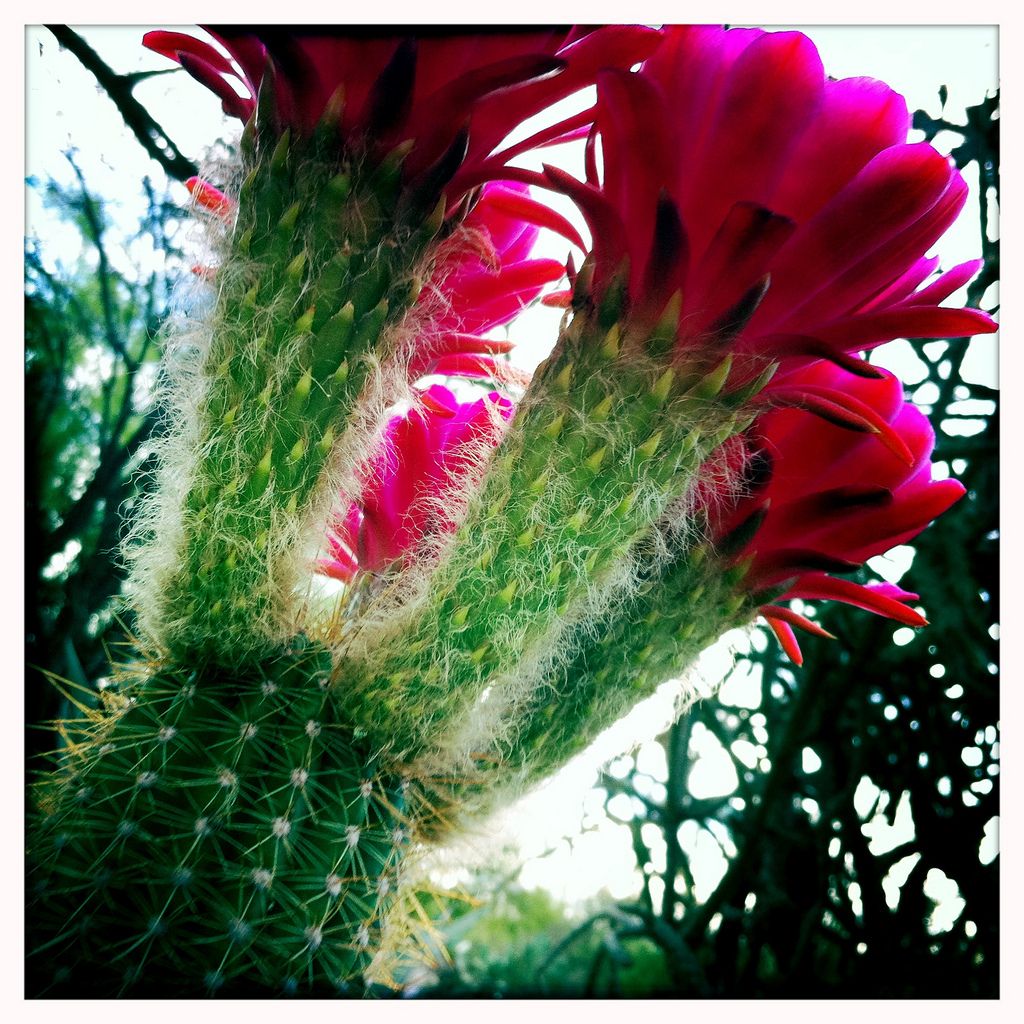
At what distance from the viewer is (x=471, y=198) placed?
0.41 m

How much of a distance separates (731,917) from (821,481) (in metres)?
0.40

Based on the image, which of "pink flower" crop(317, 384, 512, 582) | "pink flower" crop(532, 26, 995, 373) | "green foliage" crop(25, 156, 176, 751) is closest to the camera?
"pink flower" crop(532, 26, 995, 373)

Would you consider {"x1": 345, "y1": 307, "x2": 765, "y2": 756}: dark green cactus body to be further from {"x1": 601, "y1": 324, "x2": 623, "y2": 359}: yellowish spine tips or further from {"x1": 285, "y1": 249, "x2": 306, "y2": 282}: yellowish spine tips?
{"x1": 285, "y1": 249, "x2": 306, "y2": 282}: yellowish spine tips

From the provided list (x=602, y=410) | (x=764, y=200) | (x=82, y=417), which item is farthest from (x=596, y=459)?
(x=82, y=417)

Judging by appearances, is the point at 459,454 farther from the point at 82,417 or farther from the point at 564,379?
the point at 82,417

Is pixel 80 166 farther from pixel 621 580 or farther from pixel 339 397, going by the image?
pixel 621 580

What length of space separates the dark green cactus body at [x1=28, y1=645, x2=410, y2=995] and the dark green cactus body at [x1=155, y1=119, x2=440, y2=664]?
6 cm

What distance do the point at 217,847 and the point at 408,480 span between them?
0.65 ft

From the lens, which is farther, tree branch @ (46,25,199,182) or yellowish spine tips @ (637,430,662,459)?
tree branch @ (46,25,199,182)

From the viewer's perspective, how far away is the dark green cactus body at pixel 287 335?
0.39 m

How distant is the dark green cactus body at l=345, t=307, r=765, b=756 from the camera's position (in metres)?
0.39

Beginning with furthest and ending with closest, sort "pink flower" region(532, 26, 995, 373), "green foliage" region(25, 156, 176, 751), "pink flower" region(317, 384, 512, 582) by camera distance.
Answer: "green foliage" region(25, 156, 176, 751) < "pink flower" region(317, 384, 512, 582) < "pink flower" region(532, 26, 995, 373)

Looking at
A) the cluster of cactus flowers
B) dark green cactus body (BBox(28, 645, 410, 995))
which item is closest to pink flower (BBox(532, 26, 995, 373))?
the cluster of cactus flowers

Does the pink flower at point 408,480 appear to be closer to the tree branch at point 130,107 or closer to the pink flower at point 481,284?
the pink flower at point 481,284
